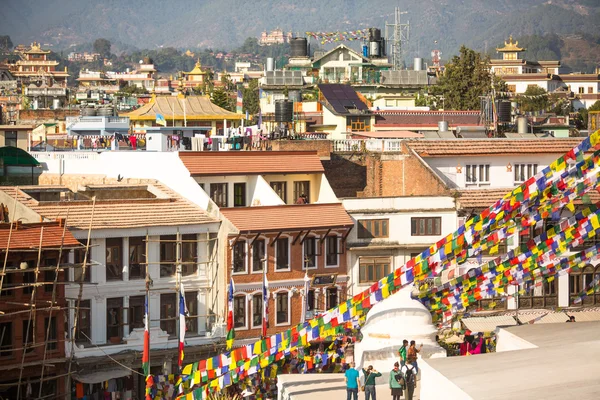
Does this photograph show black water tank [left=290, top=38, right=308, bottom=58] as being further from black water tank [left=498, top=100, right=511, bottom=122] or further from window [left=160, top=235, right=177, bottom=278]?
window [left=160, top=235, right=177, bottom=278]

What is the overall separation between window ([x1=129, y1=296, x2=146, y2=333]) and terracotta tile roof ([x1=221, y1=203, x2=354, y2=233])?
4.40 m

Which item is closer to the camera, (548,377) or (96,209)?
(548,377)

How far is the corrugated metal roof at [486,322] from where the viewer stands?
5084cm

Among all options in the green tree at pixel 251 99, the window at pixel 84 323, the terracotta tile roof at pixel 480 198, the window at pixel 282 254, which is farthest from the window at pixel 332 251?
the green tree at pixel 251 99

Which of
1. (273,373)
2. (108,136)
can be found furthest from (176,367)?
(108,136)

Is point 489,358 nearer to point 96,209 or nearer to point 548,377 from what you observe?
point 548,377

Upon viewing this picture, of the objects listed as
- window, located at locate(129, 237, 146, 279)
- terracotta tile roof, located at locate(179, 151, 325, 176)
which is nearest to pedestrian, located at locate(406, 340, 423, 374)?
window, located at locate(129, 237, 146, 279)

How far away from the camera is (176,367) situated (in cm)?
4625

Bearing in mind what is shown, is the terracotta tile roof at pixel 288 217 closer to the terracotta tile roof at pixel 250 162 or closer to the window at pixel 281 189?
the terracotta tile roof at pixel 250 162

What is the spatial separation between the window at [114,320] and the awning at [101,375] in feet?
3.95

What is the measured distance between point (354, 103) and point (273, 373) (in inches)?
1308

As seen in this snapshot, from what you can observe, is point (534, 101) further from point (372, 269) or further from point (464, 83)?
point (372, 269)

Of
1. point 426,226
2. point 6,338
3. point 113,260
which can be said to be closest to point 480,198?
point 426,226

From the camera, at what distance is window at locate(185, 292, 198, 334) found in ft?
156
